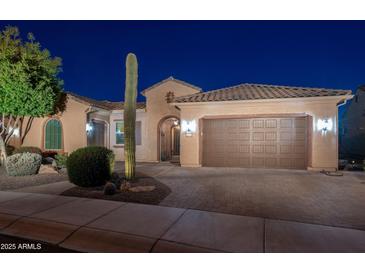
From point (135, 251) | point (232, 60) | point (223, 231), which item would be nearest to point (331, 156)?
point (223, 231)

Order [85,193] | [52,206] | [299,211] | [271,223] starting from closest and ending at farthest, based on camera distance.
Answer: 1. [271,223]
2. [299,211]
3. [52,206]
4. [85,193]

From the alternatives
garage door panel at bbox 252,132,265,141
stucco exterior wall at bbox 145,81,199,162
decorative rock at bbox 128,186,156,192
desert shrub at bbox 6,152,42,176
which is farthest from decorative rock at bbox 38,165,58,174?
garage door panel at bbox 252,132,265,141

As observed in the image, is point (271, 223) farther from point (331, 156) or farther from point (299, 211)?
point (331, 156)

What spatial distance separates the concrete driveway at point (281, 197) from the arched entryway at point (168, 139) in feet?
21.7

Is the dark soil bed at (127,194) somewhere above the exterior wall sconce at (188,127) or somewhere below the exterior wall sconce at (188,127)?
below

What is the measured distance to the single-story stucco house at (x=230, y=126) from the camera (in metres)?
9.25

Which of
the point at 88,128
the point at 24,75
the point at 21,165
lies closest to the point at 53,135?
the point at 88,128

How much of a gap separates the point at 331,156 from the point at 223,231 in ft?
28.5

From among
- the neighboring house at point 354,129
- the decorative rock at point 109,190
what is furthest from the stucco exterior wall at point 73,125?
the neighboring house at point 354,129

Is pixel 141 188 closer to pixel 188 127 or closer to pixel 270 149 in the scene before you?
pixel 188 127

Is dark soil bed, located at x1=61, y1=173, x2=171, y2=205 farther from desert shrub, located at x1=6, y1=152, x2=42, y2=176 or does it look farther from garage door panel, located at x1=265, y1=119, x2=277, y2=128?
garage door panel, located at x1=265, y1=119, x2=277, y2=128

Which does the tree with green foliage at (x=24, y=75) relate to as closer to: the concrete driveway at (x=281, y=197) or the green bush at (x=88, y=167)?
the green bush at (x=88, y=167)

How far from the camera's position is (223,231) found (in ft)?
10.8

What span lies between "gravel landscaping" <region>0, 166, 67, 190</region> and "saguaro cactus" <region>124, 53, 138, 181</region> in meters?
3.07
